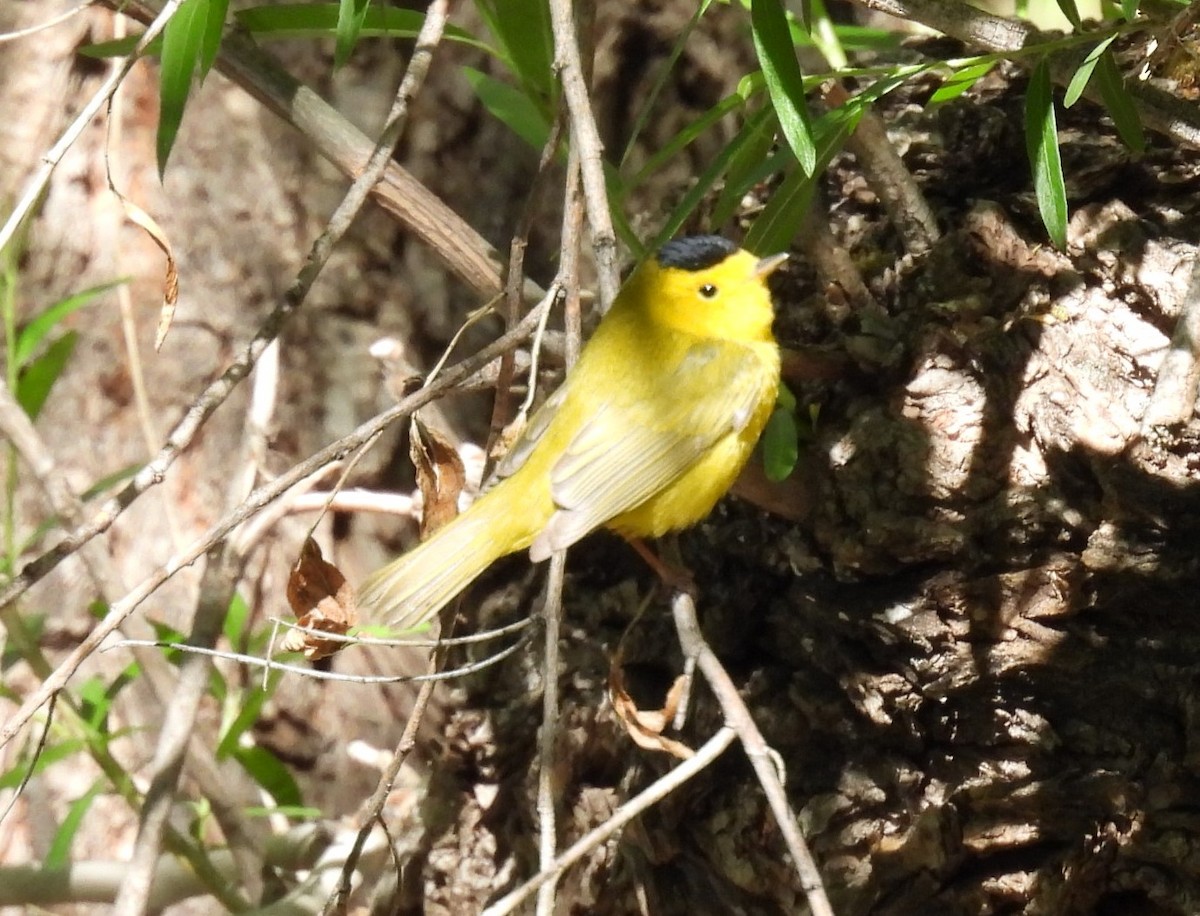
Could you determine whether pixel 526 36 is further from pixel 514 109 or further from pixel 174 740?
pixel 174 740

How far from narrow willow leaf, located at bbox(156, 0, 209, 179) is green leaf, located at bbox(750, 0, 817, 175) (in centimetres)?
67

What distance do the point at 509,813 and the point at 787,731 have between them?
2.21 ft

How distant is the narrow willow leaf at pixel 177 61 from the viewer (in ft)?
4.79

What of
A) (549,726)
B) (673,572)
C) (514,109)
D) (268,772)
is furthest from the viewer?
(268,772)

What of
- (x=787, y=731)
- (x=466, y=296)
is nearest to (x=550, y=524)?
(x=787, y=731)

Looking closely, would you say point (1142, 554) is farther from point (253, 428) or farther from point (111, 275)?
point (111, 275)

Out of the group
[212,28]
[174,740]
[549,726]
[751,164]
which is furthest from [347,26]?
[174,740]

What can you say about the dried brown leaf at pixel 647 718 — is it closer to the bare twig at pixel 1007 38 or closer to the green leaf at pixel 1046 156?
the green leaf at pixel 1046 156

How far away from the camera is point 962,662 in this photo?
1.67 m

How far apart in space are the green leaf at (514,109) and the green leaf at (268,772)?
1278mm

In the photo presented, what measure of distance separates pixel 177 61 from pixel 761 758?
1.08 m

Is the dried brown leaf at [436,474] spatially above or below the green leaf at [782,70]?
below

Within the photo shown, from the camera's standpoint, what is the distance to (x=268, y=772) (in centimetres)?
235

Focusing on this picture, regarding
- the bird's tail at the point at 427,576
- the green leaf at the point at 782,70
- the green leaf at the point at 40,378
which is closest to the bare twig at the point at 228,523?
the green leaf at the point at 782,70
